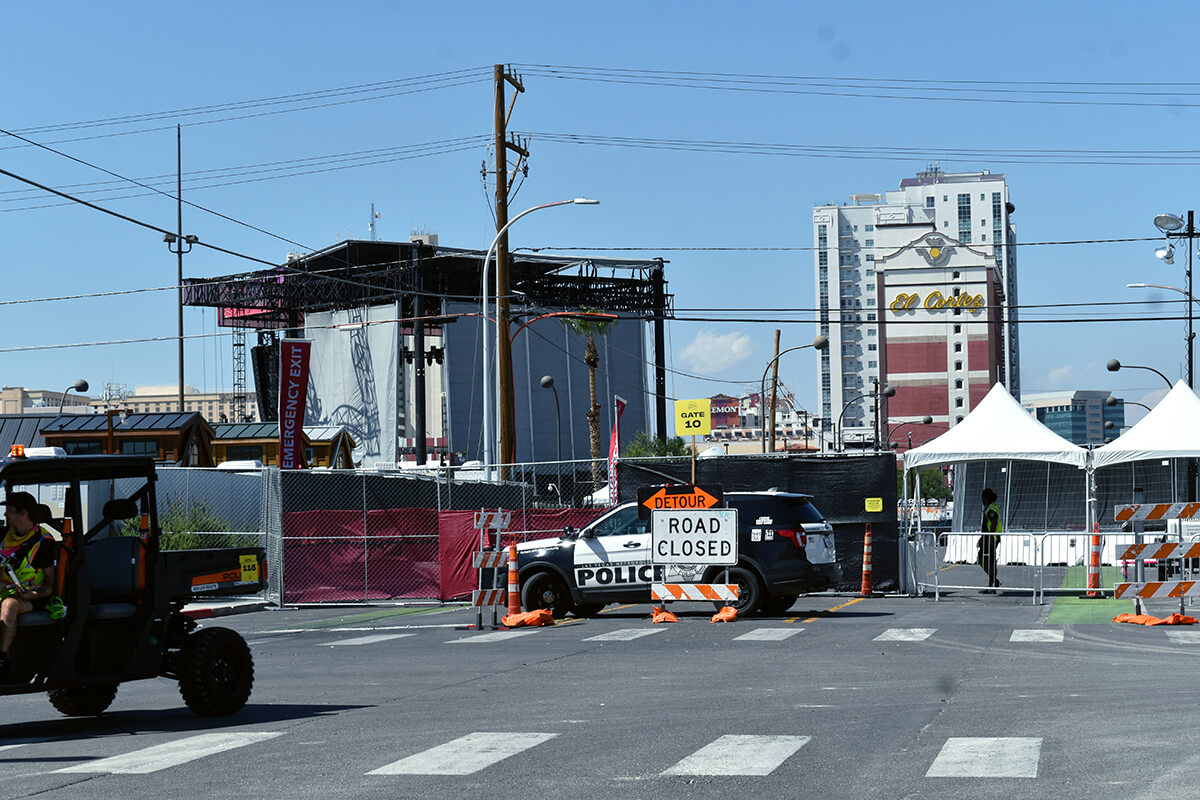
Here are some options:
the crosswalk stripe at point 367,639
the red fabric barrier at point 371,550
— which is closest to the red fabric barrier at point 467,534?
the red fabric barrier at point 371,550

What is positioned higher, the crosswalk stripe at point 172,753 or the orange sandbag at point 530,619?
the crosswalk stripe at point 172,753

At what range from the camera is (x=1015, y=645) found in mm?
16391

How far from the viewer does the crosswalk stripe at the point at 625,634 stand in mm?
17812

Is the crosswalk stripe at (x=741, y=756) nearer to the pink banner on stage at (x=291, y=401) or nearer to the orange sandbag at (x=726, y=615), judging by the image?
the orange sandbag at (x=726, y=615)

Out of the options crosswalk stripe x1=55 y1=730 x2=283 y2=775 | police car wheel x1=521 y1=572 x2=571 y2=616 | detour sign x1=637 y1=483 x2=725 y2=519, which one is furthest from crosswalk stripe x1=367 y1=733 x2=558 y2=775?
police car wheel x1=521 y1=572 x2=571 y2=616

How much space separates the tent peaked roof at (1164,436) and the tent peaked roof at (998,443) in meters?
0.73

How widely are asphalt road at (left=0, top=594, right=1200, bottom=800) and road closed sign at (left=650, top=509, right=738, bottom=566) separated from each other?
182cm

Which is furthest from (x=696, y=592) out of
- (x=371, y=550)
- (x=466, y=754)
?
(x=466, y=754)

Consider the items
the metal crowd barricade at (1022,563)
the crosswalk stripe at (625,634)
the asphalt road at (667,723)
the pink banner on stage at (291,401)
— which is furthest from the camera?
the pink banner on stage at (291,401)

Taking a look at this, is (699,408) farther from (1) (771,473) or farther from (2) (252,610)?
(2) (252,610)

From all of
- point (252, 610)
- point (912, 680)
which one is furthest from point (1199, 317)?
point (912, 680)

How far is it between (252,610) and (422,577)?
3019 mm

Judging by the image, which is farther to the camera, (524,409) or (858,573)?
(524,409)

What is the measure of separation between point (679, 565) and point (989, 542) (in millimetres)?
7778
